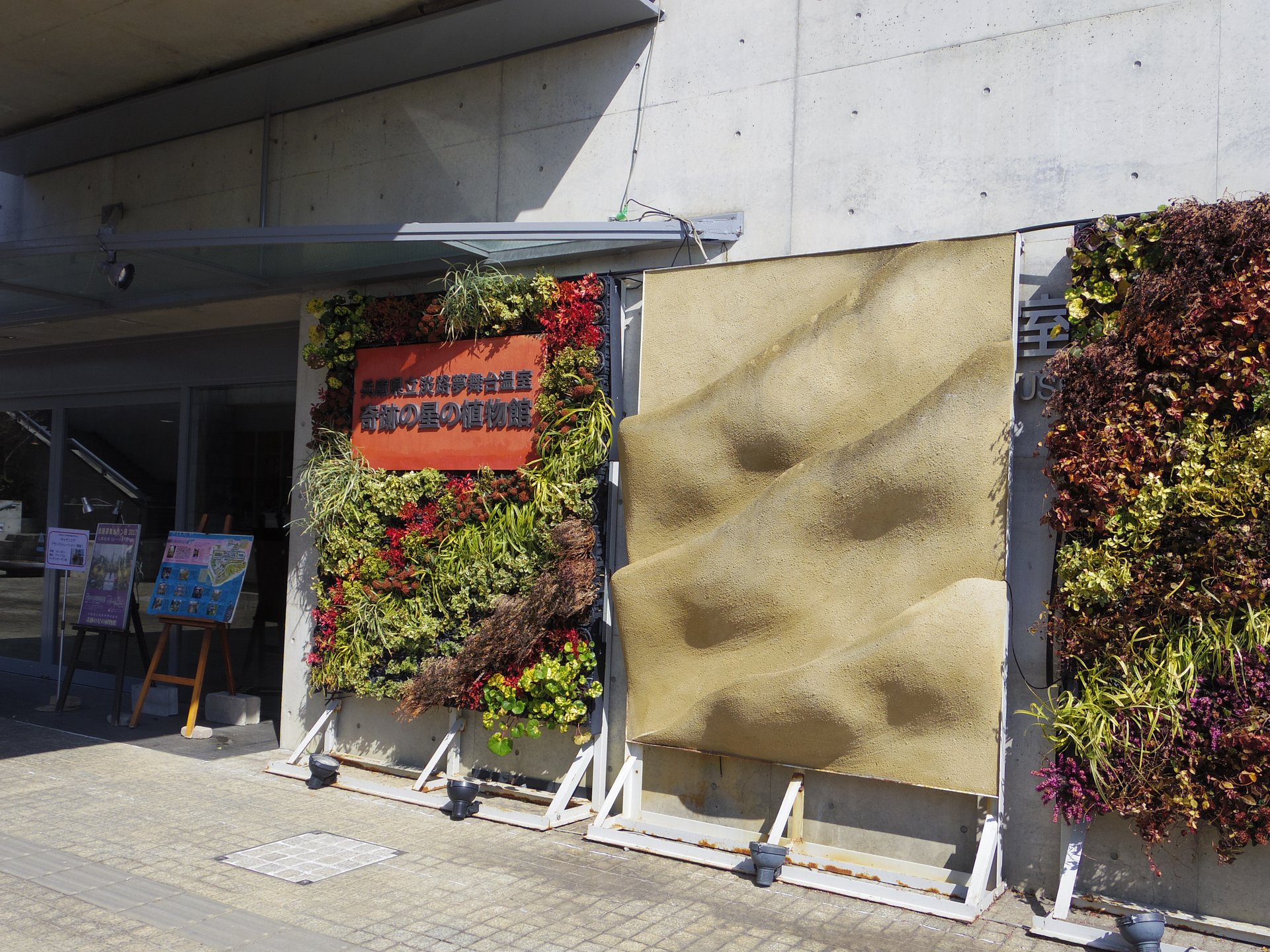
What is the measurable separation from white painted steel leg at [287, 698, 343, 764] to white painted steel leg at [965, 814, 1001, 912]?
4057mm

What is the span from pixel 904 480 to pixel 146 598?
693 centimetres

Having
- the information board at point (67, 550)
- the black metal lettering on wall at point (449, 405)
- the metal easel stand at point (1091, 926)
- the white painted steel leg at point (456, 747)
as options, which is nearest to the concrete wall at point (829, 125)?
the black metal lettering on wall at point (449, 405)

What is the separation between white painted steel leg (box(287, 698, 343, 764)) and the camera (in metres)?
6.81

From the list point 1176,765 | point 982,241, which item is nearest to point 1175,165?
point 982,241

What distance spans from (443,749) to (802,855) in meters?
2.30

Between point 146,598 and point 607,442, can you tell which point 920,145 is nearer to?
point 607,442

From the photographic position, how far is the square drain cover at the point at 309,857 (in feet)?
16.1

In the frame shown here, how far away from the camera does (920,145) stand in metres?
5.30

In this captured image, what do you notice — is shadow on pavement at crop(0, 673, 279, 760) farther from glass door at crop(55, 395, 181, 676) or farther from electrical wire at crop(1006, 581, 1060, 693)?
electrical wire at crop(1006, 581, 1060, 693)

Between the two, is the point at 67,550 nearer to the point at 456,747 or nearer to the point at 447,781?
the point at 456,747

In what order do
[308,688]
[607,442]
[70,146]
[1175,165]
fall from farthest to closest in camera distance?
[70,146]
[308,688]
[607,442]
[1175,165]

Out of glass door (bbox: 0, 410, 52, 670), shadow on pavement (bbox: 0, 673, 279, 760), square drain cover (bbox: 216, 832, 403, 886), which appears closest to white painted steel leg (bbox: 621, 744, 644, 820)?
square drain cover (bbox: 216, 832, 403, 886)

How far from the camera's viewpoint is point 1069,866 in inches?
177

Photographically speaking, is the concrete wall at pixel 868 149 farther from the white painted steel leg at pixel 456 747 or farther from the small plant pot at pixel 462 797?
the small plant pot at pixel 462 797
